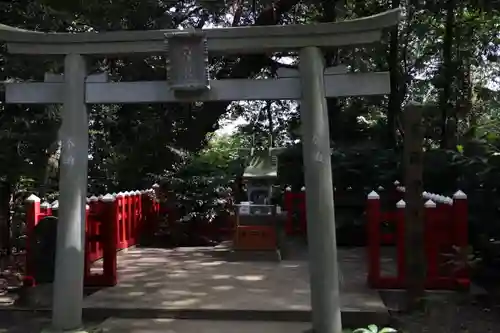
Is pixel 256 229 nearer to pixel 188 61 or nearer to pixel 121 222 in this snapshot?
pixel 121 222

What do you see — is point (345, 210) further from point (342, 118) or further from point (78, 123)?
point (78, 123)

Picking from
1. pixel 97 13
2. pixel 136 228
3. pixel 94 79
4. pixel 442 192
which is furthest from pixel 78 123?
pixel 442 192

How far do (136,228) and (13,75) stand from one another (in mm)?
4097

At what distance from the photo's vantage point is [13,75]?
807cm

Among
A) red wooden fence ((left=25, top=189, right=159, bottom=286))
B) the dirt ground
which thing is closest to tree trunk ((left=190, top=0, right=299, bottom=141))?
red wooden fence ((left=25, top=189, right=159, bottom=286))

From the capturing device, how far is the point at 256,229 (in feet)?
31.5

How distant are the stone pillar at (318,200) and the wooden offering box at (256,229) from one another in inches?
170

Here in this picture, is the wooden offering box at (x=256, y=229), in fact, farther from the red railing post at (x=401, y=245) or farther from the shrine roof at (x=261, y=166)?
the red railing post at (x=401, y=245)

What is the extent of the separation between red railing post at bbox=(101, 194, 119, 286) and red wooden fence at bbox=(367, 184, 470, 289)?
10.6ft

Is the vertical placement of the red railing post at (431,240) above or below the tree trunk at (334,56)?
below

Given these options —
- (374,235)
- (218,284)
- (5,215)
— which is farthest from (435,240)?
(5,215)

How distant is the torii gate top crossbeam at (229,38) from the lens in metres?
5.19

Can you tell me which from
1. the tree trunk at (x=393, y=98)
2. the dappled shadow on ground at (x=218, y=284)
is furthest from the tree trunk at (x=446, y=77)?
the dappled shadow on ground at (x=218, y=284)

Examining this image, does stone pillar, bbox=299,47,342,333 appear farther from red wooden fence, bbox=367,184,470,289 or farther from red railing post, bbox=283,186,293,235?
red railing post, bbox=283,186,293,235
